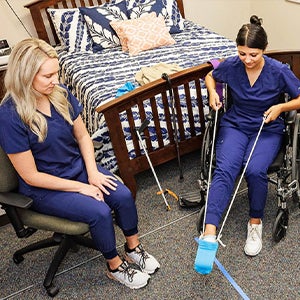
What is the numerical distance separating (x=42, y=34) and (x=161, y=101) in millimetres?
1729

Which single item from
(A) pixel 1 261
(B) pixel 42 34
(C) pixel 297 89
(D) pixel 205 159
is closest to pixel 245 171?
(D) pixel 205 159

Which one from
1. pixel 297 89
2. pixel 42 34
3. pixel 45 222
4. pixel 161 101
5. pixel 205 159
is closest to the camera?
pixel 45 222

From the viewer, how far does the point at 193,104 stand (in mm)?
2389

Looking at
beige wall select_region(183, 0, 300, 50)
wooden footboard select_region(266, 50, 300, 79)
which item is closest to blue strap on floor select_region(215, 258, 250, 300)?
wooden footboard select_region(266, 50, 300, 79)

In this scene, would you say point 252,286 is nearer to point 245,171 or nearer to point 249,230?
point 249,230

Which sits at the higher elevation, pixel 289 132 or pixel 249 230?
pixel 289 132

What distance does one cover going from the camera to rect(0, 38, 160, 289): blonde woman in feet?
5.09

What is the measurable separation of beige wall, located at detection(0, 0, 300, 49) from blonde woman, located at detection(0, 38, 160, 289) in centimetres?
198

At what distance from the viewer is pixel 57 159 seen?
173 centimetres

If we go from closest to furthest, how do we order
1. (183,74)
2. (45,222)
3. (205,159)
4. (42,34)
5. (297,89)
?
(45,222)
(297,89)
(205,159)
(183,74)
(42,34)

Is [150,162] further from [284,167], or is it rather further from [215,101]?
[284,167]

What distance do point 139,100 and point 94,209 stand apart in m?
0.77

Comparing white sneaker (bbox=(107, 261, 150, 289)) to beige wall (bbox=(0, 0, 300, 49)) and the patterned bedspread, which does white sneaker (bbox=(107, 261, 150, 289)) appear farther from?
beige wall (bbox=(0, 0, 300, 49))

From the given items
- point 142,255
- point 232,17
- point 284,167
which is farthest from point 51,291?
point 232,17
